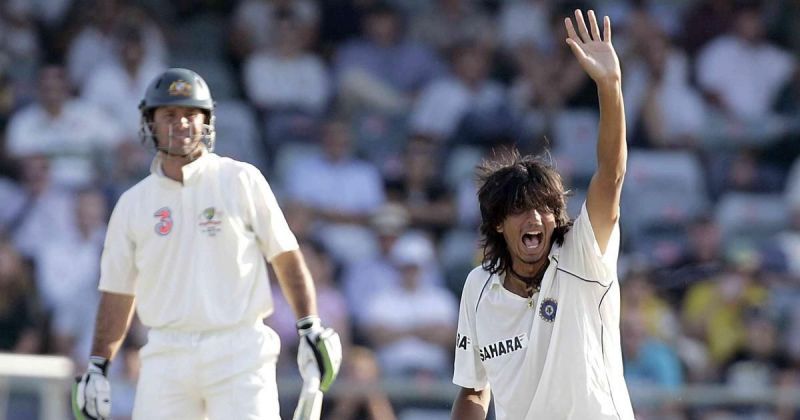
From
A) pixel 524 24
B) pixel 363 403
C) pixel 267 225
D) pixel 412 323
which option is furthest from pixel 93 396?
pixel 524 24

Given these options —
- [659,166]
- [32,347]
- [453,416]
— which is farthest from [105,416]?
[659,166]

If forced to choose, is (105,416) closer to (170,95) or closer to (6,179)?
(170,95)

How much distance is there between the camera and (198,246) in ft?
19.9

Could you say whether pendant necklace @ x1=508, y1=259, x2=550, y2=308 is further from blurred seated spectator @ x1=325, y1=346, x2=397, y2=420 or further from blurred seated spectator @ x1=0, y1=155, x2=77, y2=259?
blurred seated spectator @ x1=0, y1=155, x2=77, y2=259

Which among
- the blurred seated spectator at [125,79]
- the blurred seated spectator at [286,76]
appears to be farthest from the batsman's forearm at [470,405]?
the blurred seated spectator at [286,76]

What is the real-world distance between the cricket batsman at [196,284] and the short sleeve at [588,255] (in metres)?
1.31

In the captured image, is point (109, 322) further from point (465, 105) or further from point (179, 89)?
point (465, 105)

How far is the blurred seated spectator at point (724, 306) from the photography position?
10.7m

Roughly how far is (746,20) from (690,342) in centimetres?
359

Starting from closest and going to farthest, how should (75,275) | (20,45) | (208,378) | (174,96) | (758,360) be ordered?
(208,378)
(174,96)
(75,275)
(758,360)
(20,45)

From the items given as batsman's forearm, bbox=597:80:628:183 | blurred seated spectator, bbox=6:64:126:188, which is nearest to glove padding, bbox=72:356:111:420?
batsman's forearm, bbox=597:80:628:183

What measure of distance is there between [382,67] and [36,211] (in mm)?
3343

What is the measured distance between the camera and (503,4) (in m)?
13.3

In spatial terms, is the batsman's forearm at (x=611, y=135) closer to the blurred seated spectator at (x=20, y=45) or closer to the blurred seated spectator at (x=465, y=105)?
the blurred seated spectator at (x=465, y=105)
